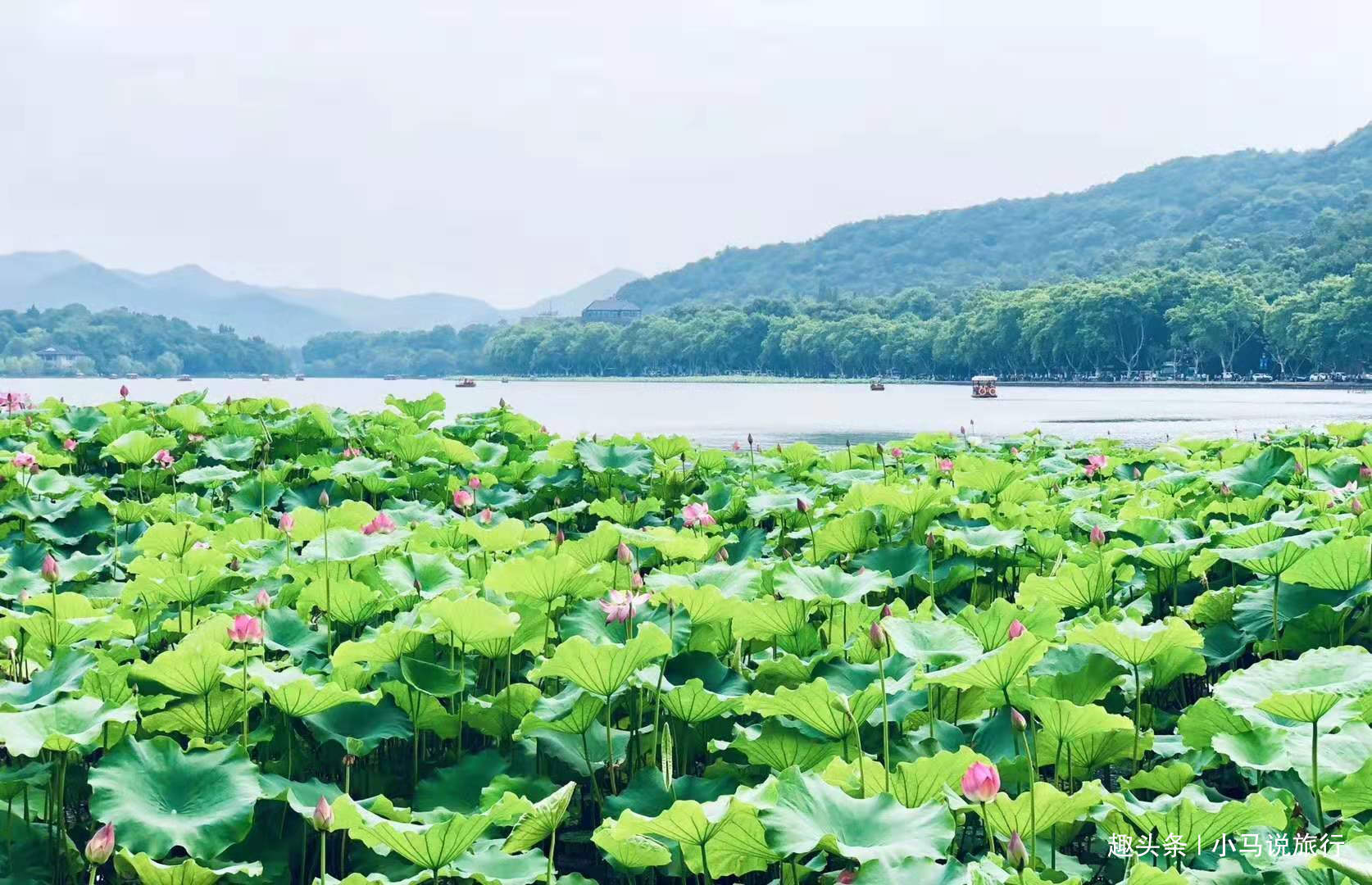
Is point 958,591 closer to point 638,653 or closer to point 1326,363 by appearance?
point 638,653

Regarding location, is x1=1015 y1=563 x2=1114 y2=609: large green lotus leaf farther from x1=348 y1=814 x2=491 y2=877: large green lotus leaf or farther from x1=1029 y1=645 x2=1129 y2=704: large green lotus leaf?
x1=348 y1=814 x2=491 y2=877: large green lotus leaf

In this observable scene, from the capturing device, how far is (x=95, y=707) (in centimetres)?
195

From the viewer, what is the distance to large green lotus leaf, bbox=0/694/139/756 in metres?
1.80

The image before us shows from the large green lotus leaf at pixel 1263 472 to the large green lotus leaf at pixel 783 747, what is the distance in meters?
2.83

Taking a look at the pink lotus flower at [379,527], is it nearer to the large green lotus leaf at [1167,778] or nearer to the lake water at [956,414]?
the large green lotus leaf at [1167,778]

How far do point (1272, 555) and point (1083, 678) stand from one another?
2.24 ft

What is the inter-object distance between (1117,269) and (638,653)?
122898mm

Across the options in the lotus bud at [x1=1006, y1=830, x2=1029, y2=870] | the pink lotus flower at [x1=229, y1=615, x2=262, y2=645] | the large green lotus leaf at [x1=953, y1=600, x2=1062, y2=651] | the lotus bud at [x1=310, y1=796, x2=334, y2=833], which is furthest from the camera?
the large green lotus leaf at [x1=953, y1=600, x2=1062, y2=651]

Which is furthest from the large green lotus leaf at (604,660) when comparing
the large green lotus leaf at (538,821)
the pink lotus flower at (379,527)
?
the pink lotus flower at (379,527)

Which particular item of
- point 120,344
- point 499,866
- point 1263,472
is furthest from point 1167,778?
point 120,344

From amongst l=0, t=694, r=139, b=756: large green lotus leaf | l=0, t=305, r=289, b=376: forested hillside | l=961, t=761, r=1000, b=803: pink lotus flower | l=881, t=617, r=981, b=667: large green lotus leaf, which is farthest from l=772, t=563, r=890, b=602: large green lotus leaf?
l=0, t=305, r=289, b=376: forested hillside

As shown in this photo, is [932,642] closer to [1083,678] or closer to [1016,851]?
[1083,678]

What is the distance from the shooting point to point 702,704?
7.06ft

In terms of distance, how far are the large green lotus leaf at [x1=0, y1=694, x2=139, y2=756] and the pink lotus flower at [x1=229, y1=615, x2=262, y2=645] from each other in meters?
0.21
